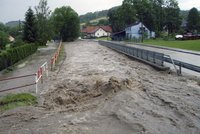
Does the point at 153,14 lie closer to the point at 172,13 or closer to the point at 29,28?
the point at 172,13

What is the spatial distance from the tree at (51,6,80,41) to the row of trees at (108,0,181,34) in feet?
53.2

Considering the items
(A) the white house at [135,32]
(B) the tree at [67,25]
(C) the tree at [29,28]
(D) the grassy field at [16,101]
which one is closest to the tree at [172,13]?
(A) the white house at [135,32]

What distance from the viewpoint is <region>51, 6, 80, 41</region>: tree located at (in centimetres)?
10575

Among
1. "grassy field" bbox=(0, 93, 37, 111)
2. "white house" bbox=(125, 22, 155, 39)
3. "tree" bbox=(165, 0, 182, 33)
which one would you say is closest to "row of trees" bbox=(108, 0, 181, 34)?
"tree" bbox=(165, 0, 182, 33)

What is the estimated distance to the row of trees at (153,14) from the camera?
96812 millimetres

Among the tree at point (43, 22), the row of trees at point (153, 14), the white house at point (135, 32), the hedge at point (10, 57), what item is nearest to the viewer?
the hedge at point (10, 57)

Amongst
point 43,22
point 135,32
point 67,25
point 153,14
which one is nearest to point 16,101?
point 43,22

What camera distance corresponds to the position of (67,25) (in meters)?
106

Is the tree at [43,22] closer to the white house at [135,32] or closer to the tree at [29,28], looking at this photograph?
the tree at [29,28]

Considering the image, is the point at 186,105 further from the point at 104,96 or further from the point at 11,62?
the point at 11,62

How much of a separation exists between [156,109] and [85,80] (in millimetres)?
7299

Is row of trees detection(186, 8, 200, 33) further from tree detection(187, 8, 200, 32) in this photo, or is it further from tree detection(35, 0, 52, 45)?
tree detection(35, 0, 52, 45)

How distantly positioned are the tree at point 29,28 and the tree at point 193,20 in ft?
178

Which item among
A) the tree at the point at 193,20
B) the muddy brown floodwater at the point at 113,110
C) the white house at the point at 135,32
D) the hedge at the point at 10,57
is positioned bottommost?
the muddy brown floodwater at the point at 113,110
